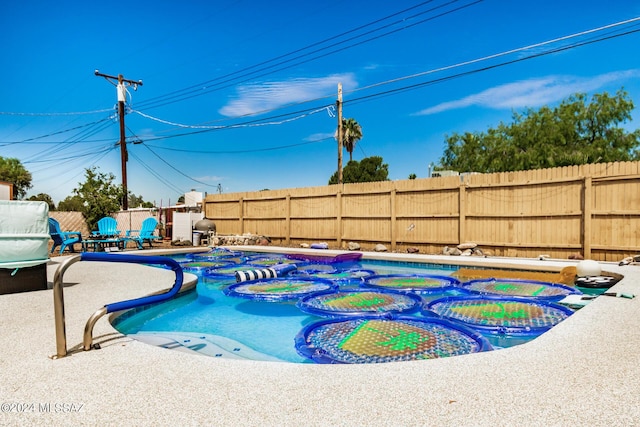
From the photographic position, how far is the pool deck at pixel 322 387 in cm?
179

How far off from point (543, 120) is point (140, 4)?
23.4 m

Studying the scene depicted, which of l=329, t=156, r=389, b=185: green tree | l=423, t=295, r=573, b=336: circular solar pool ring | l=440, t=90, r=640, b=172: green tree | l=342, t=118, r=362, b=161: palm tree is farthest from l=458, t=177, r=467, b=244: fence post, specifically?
l=342, t=118, r=362, b=161: palm tree

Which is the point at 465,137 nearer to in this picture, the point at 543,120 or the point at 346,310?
the point at 543,120

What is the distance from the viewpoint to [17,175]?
4012cm

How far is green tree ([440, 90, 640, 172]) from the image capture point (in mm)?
22656

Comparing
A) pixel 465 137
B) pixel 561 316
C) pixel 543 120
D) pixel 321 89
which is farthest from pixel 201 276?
pixel 465 137

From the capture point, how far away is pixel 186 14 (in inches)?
771

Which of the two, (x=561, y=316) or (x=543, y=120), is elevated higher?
(x=543, y=120)

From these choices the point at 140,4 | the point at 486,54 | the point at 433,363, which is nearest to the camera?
the point at 433,363

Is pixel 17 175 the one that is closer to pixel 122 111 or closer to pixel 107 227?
pixel 122 111

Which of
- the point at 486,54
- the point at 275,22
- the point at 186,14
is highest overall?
the point at 186,14

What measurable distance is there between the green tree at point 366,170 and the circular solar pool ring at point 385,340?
2779 cm

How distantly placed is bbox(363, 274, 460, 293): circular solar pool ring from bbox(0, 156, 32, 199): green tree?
4345cm

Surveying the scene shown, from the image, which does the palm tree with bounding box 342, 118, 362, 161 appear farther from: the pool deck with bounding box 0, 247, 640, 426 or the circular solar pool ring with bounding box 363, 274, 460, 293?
the pool deck with bounding box 0, 247, 640, 426
